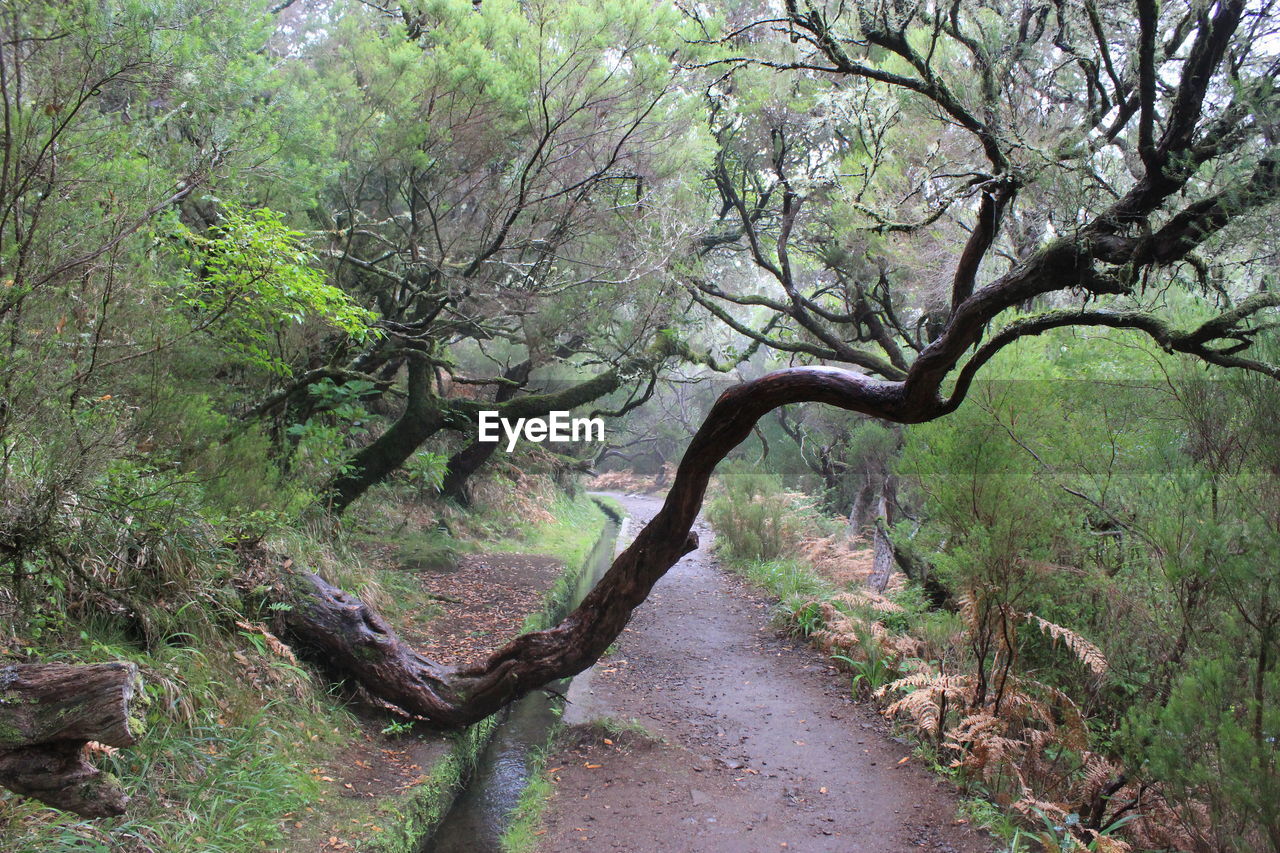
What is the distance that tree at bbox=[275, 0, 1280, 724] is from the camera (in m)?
3.61

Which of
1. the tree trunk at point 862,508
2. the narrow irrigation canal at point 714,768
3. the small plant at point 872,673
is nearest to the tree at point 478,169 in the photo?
the narrow irrigation canal at point 714,768

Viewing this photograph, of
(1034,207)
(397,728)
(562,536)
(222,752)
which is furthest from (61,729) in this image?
(562,536)

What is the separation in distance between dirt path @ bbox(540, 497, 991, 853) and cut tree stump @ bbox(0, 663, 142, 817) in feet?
8.75

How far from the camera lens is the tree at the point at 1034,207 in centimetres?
361

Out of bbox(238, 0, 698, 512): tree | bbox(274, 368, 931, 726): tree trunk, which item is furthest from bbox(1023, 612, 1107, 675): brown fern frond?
bbox(238, 0, 698, 512): tree

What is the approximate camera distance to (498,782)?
18.5 ft

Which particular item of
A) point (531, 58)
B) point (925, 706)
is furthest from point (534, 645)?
point (531, 58)

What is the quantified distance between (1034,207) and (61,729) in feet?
21.3

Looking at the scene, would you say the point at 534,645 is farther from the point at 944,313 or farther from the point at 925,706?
the point at 944,313

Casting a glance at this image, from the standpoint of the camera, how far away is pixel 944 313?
9219 millimetres

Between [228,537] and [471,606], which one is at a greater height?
[228,537]

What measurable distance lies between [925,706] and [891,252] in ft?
17.4

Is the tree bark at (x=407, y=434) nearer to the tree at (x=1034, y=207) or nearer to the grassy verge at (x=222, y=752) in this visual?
the grassy verge at (x=222, y=752)

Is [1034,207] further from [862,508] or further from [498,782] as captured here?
[862,508]
